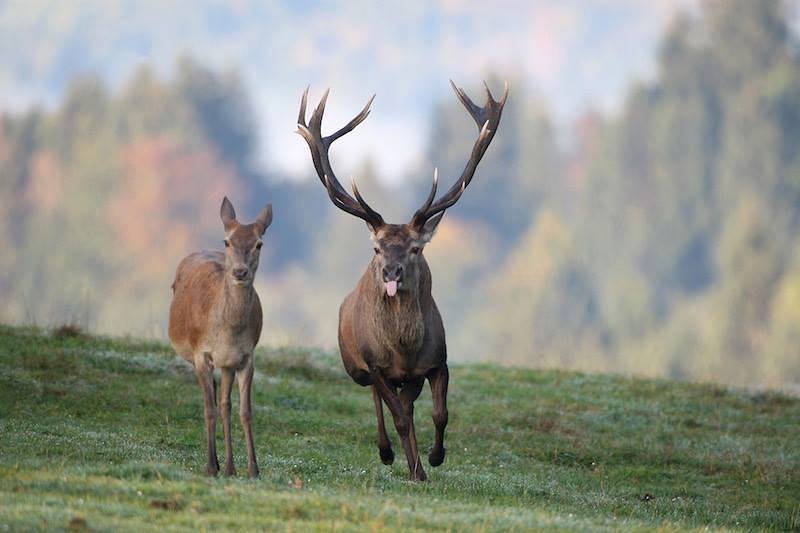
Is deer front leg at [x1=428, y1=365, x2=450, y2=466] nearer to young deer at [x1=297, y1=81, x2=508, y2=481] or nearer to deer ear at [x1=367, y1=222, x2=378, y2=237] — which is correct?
young deer at [x1=297, y1=81, x2=508, y2=481]

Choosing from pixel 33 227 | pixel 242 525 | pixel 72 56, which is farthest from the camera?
pixel 72 56

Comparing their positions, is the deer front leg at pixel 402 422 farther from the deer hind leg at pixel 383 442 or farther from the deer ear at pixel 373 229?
the deer ear at pixel 373 229

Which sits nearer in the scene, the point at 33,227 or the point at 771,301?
the point at 771,301

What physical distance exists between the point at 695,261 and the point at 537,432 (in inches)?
2924

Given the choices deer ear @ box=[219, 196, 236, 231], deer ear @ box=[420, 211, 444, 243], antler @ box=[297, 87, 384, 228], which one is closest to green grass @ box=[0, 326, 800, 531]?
deer ear @ box=[219, 196, 236, 231]

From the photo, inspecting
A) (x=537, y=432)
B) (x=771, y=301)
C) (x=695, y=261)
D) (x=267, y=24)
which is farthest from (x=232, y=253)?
(x=267, y=24)

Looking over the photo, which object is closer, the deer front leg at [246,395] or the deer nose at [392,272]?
the deer front leg at [246,395]

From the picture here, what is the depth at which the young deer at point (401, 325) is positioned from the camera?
→ 14.3 metres

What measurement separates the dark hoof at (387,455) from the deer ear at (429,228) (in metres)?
2.10

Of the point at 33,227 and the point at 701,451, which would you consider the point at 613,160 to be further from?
the point at 701,451

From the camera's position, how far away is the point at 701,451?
1867cm

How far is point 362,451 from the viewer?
17.0m

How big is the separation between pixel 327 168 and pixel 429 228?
1.62 m

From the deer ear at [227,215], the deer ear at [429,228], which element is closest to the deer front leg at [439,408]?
the deer ear at [429,228]
